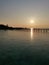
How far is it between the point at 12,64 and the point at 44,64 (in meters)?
4.51

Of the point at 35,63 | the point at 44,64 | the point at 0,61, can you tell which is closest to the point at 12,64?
the point at 0,61

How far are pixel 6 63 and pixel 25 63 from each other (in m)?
2.63

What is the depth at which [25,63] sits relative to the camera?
18.1m

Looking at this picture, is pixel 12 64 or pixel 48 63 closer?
pixel 12 64

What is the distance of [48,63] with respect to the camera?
19.0 meters

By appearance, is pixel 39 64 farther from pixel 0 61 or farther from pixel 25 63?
pixel 0 61

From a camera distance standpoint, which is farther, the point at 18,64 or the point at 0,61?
the point at 0,61

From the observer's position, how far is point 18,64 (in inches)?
695

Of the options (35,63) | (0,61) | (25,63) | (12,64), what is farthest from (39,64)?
(0,61)

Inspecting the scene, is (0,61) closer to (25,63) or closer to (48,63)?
(25,63)

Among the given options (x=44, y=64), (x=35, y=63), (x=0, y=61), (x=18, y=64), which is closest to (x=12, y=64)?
(x=18, y=64)

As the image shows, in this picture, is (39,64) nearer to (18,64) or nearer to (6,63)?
(18,64)

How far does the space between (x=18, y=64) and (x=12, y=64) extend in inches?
32.1

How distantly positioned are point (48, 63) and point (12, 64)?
531 cm
